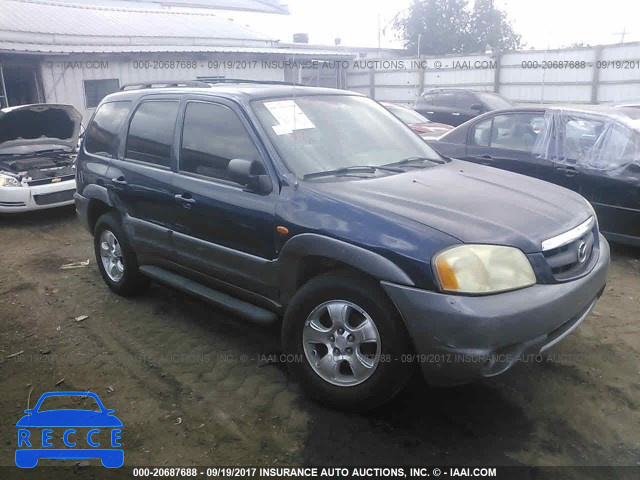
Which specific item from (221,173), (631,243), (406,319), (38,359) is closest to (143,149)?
(221,173)

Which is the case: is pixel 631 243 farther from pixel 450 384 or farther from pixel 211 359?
pixel 211 359

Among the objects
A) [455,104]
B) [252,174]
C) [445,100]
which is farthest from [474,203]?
[445,100]

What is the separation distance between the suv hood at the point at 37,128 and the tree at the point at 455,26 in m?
27.5

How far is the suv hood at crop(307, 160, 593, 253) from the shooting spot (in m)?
2.80

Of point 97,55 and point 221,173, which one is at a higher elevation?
point 97,55

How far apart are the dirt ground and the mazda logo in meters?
0.79

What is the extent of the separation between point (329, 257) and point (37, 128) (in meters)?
7.12

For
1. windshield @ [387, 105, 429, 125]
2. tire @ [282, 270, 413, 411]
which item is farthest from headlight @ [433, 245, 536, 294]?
windshield @ [387, 105, 429, 125]

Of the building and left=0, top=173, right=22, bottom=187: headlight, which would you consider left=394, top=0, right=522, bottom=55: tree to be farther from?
left=0, top=173, right=22, bottom=187: headlight

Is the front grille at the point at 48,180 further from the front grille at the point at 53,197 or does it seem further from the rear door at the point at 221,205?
the rear door at the point at 221,205

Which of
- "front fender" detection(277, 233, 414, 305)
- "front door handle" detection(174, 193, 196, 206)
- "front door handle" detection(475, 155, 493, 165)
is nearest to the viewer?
"front fender" detection(277, 233, 414, 305)

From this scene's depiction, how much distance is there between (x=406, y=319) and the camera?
272 cm

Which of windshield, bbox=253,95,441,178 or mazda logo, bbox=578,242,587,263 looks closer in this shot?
mazda logo, bbox=578,242,587,263

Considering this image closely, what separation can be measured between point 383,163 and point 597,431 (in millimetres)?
2029
